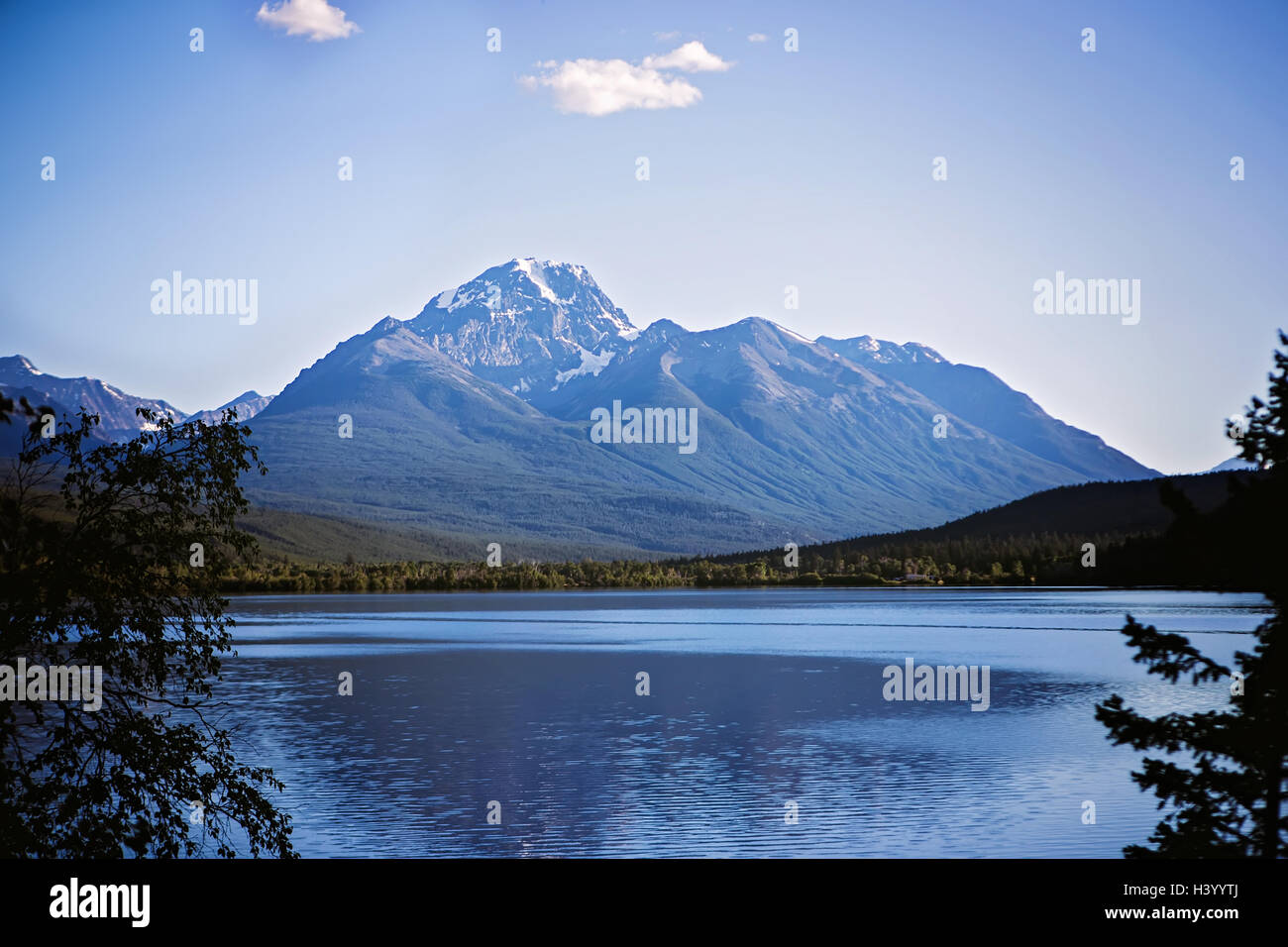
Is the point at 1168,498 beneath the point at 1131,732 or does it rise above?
above

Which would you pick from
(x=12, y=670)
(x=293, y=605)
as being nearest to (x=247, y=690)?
(x=12, y=670)

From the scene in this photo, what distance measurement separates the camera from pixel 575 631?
107m

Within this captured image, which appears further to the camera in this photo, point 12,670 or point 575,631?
point 575,631

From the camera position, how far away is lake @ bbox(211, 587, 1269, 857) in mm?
24641

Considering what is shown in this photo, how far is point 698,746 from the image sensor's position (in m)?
37.6

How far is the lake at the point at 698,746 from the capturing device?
2464 cm

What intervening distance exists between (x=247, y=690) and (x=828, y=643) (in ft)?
148

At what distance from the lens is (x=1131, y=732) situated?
43.0ft

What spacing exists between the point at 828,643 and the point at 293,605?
109 m

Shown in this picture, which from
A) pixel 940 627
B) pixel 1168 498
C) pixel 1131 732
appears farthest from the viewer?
pixel 940 627
